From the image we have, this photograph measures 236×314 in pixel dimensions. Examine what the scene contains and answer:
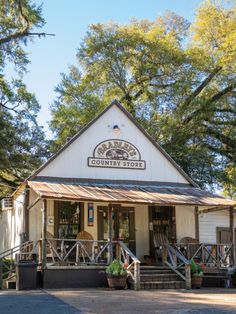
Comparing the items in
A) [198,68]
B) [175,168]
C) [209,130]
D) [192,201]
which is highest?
[198,68]

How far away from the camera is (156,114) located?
27203 millimetres

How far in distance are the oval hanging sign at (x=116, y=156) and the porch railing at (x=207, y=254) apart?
3.46 metres

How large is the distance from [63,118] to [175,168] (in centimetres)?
1133

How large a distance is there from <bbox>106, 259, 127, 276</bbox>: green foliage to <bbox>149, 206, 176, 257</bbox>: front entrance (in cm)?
430

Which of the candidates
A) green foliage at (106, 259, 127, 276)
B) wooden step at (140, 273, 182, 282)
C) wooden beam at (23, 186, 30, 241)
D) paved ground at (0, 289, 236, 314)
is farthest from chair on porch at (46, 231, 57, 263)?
wooden step at (140, 273, 182, 282)

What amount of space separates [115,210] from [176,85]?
11.5 m

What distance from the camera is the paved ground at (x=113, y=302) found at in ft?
30.1

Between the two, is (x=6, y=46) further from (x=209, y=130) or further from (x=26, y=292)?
(x=26, y=292)

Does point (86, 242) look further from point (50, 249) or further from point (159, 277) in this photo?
point (159, 277)

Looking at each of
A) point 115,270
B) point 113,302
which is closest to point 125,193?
point 115,270

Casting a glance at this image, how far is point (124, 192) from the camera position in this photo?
1620 centimetres

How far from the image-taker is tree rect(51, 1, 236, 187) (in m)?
26.5

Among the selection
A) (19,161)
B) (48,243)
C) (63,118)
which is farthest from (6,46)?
(48,243)

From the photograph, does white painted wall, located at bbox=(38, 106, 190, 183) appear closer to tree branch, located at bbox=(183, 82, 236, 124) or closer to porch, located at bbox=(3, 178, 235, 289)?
porch, located at bbox=(3, 178, 235, 289)
